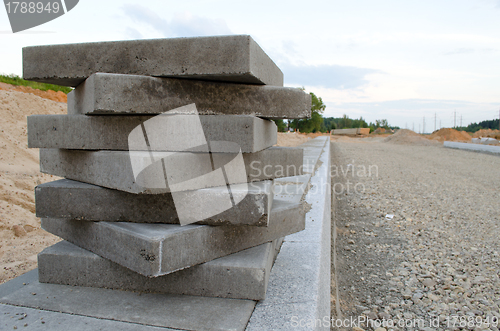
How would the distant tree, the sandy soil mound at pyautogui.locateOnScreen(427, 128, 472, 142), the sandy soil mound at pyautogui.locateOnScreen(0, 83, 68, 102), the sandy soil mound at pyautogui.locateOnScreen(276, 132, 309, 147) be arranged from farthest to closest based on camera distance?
1. the distant tree
2. the sandy soil mound at pyautogui.locateOnScreen(427, 128, 472, 142)
3. the sandy soil mound at pyautogui.locateOnScreen(276, 132, 309, 147)
4. the sandy soil mound at pyautogui.locateOnScreen(0, 83, 68, 102)

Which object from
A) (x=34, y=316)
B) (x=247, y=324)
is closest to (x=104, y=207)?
(x=34, y=316)

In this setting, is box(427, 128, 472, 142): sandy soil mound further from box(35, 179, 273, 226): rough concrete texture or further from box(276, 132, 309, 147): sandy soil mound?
box(35, 179, 273, 226): rough concrete texture

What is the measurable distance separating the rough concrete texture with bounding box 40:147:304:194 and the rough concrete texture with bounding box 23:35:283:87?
536 millimetres

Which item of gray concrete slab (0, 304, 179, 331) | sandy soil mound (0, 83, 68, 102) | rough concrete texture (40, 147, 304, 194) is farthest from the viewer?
sandy soil mound (0, 83, 68, 102)

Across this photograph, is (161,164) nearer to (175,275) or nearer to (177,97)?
(177,97)

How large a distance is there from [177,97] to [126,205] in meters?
0.78

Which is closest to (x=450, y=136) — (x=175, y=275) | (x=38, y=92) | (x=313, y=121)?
(x=313, y=121)

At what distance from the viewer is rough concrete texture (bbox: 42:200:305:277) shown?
1.71 m

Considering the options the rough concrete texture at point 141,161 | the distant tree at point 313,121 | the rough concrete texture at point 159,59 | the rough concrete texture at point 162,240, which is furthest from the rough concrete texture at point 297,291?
the distant tree at point 313,121

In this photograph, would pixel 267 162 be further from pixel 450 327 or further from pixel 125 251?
pixel 450 327

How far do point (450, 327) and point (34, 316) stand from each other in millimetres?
2950

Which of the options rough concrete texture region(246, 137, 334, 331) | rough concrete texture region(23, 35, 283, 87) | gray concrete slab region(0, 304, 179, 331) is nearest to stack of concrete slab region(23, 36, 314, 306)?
rough concrete texture region(23, 35, 283, 87)

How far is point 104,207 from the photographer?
6.75 feet

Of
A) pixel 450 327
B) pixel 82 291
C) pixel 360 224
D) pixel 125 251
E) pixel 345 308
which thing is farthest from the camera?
pixel 360 224
